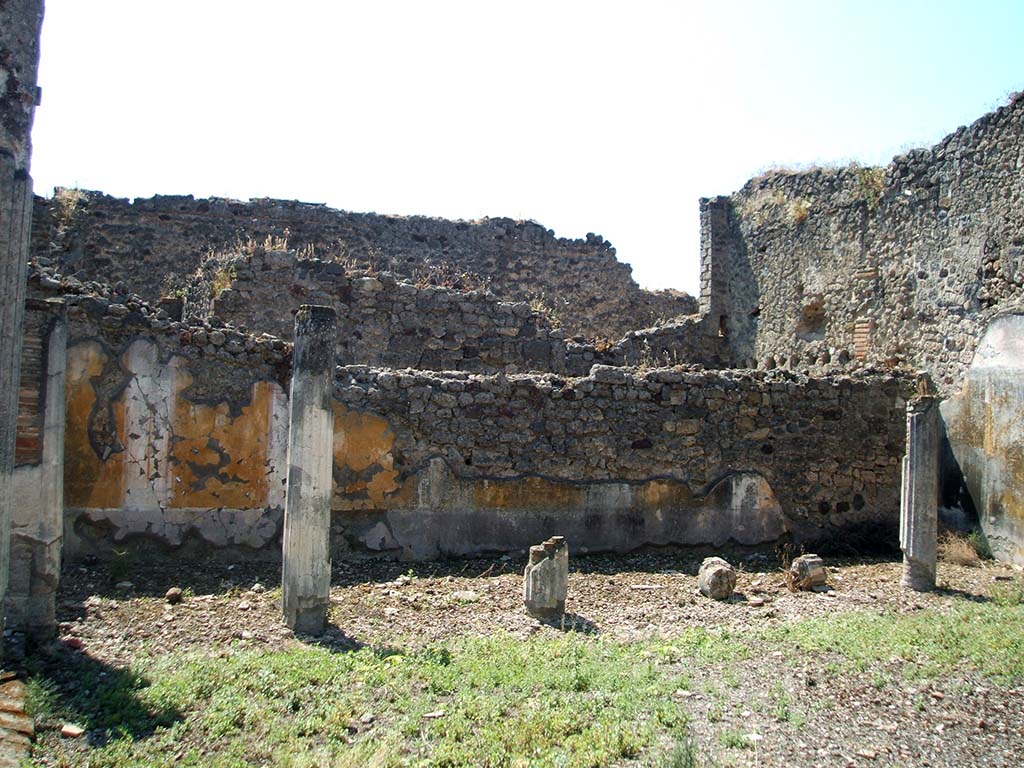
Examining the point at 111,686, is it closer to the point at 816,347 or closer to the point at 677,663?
the point at 677,663

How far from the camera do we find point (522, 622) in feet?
23.6

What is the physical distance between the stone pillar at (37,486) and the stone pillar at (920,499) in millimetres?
7177

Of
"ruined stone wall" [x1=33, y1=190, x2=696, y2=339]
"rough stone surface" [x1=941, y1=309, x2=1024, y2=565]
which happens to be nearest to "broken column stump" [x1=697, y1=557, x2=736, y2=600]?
"rough stone surface" [x1=941, y1=309, x2=1024, y2=565]

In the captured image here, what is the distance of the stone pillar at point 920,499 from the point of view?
857 cm

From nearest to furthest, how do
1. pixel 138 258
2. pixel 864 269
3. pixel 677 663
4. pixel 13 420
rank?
pixel 13 420, pixel 677 663, pixel 864 269, pixel 138 258

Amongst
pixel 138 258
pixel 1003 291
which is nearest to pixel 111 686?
pixel 1003 291

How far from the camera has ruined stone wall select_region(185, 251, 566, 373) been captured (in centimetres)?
1148

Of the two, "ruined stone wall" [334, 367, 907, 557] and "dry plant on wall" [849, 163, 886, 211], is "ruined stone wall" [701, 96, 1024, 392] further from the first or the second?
"ruined stone wall" [334, 367, 907, 557]

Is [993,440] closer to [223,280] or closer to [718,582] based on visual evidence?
[718,582]

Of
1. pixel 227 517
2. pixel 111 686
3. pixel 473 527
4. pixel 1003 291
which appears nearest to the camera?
pixel 111 686

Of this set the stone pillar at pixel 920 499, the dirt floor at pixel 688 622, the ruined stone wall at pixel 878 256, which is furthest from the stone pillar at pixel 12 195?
the ruined stone wall at pixel 878 256

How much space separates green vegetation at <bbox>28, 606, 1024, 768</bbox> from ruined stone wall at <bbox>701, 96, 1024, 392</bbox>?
5736mm

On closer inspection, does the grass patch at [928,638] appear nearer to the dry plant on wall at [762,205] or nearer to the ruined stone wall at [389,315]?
the ruined stone wall at [389,315]

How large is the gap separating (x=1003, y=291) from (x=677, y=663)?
721 centimetres
